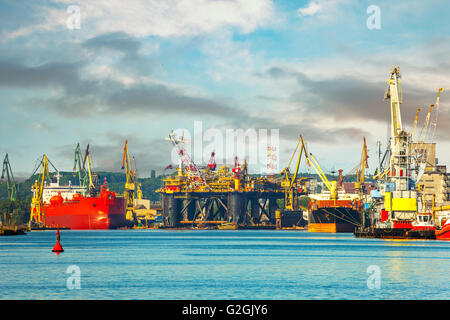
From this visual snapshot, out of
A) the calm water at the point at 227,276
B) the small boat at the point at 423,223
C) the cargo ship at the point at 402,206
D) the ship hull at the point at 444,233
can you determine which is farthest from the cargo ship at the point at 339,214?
the calm water at the point at 227,276

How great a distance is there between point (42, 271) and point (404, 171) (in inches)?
3602

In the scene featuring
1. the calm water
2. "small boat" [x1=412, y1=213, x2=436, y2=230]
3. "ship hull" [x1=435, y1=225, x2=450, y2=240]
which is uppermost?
"small boat" [x1=412, y1=213, x2=436, y2=230]

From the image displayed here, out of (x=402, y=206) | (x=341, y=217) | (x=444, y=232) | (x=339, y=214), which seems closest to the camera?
(x=444, y=232)

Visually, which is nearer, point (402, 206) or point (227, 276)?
point (227, 276)

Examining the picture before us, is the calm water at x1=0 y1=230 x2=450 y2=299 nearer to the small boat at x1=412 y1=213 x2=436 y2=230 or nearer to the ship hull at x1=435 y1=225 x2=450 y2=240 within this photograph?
the ship hull at x1=435 y1=225 x2=450 y2=240

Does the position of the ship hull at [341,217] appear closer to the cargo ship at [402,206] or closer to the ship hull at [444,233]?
the cargo ship at [402,206]

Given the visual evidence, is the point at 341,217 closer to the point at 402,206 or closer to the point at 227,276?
the point at 402,206

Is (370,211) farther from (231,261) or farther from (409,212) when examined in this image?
(231,261)

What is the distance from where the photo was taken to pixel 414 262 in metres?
76.9

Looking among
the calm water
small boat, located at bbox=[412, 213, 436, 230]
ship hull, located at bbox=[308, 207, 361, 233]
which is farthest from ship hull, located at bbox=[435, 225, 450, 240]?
ship hull, located at bbox=[308, 207, 361, 233]

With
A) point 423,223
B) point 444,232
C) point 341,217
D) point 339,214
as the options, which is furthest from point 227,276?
point 341,217

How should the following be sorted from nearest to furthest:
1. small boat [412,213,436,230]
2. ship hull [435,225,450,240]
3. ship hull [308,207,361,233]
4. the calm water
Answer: the calm water → ship hull [435,225,450,240] → small boat [412,213,436,230] → ship hull [308,207,361,233]

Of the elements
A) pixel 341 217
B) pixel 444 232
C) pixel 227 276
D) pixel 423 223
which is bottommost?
pixel 227 276
